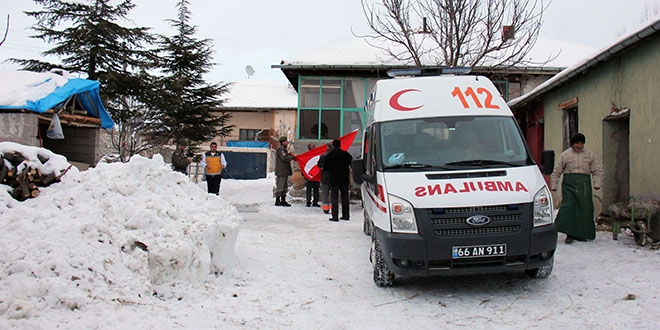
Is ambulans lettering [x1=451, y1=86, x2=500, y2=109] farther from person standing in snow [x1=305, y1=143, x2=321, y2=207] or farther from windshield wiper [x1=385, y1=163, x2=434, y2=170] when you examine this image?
person standing in snow [x1=305, y1=143, x2=321, y2=207]

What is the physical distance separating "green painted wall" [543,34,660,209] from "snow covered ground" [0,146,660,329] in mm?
1615

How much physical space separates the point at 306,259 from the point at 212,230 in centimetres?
180

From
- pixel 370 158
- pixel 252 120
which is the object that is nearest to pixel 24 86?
pixel 370 158

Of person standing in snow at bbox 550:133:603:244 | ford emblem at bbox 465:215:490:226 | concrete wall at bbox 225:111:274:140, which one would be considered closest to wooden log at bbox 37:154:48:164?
ford emblem at bbox 465:215:490:226

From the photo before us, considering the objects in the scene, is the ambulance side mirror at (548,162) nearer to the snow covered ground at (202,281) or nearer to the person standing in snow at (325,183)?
the snow covered ground at (202,281)

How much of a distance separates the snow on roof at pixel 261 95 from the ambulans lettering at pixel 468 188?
1171 inches

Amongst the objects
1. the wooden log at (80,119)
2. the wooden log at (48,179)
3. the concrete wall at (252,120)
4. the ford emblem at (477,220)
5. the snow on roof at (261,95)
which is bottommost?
the ford emblem at (477,220)

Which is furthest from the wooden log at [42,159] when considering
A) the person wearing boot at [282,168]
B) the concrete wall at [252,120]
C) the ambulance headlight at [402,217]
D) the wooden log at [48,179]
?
the concrete wall at [252,120]

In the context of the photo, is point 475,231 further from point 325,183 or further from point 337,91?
point 337,91

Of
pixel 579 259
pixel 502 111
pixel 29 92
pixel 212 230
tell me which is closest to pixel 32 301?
pixel 212 230

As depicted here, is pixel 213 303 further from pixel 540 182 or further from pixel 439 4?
pixel 439 4

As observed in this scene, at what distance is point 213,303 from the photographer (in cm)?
467

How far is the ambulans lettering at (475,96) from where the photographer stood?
5960 mm

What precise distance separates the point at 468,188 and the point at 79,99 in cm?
1110
